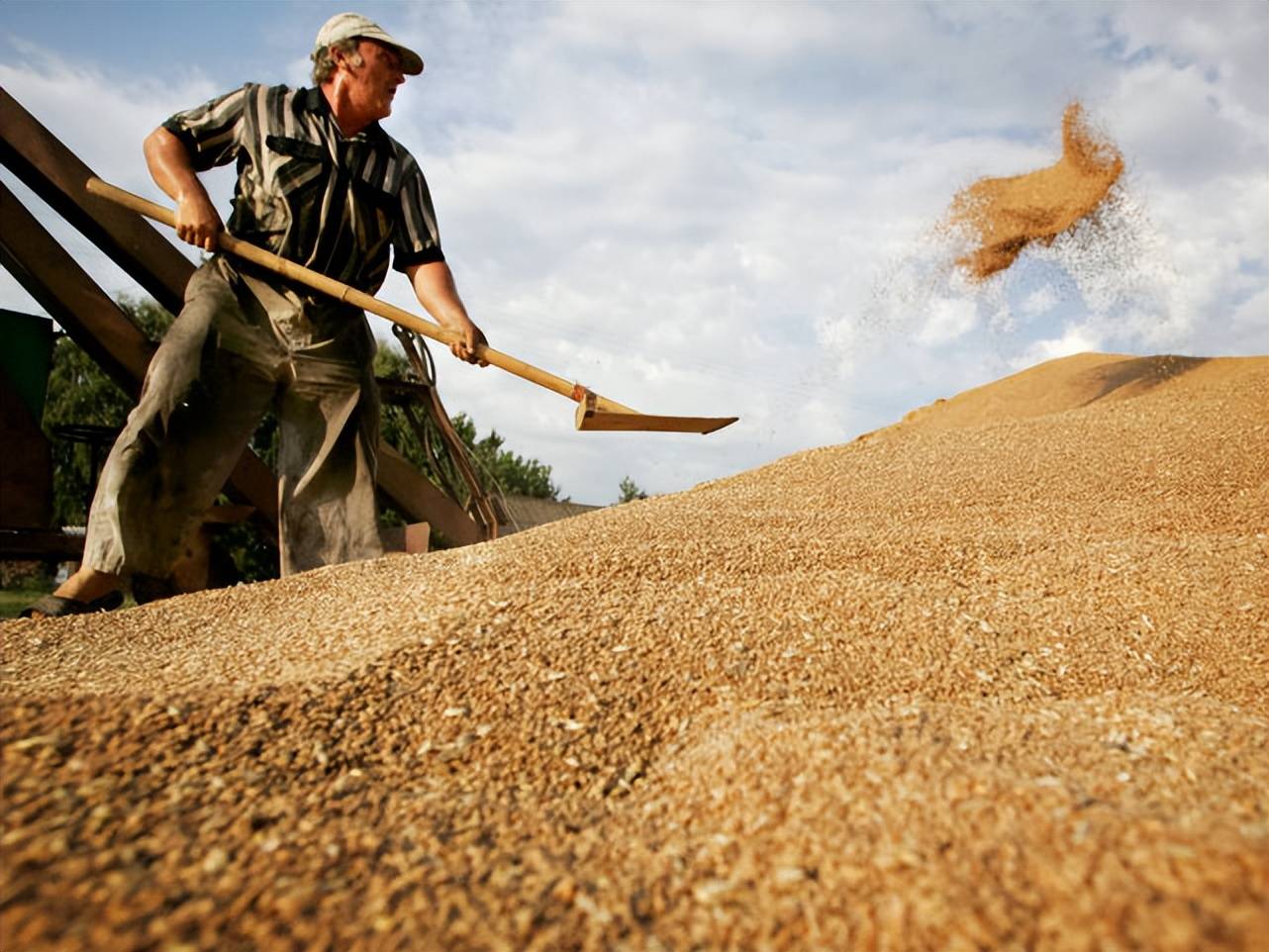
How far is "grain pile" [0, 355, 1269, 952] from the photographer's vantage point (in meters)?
0.89

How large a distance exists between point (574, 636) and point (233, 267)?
1810mm

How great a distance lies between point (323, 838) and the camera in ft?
3.45

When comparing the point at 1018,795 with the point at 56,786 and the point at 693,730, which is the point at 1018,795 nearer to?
the point at 693,730

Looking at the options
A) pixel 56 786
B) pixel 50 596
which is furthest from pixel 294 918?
pixel 50 596

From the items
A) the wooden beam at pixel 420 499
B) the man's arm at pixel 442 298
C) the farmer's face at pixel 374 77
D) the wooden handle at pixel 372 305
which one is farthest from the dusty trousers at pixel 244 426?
the wooden beam at pixel 420 499

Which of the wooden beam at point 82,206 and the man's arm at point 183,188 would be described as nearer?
the man's arm at point 183,188

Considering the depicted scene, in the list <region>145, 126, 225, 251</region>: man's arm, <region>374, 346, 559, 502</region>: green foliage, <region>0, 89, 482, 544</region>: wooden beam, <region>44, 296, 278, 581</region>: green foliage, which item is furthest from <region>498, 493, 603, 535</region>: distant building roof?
<region>145, 126, 225, 251</region>: man's arm

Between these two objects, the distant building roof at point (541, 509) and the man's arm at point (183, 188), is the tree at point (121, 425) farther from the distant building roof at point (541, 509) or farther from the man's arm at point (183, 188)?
the man's arm at point (183, 188)

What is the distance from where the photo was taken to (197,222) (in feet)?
8.82

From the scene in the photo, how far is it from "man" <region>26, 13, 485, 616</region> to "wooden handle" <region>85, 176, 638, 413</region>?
6cm

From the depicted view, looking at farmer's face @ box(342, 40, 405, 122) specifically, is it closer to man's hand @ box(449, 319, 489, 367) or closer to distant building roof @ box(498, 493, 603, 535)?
man's hand @ box(449, 319, 489, 367)

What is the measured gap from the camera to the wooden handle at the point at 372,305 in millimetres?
2762

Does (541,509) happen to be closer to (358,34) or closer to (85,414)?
(85,414)

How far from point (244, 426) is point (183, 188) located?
0.72 metres
